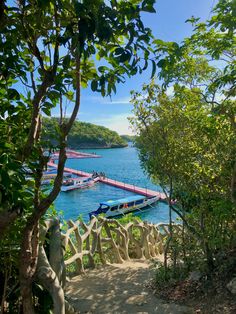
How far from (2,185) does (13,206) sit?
0.22m

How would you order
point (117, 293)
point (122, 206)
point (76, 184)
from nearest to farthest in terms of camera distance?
point (117, 293), point (122, 206), point (76, 184)

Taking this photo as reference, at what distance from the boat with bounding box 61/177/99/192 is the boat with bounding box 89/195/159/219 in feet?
38.0

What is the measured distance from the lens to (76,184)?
128 ft

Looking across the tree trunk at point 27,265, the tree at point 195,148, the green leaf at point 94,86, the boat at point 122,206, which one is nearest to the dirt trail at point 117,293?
the tree at point 195,148

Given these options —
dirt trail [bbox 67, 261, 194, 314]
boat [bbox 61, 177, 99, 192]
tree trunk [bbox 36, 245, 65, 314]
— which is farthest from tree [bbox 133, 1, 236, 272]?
boat [bbox 61, 177, 99, 192]

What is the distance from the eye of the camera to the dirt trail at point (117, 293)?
479cm

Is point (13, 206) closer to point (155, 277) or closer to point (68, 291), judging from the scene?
point (68, 291)

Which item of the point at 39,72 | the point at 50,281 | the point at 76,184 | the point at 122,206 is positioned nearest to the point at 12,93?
the point at 39,72

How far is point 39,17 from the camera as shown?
1.89m

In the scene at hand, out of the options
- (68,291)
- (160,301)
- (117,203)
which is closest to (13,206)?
(160,301)

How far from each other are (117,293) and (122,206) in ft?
67.9

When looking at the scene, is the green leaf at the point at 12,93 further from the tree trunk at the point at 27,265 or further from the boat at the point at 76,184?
the boat at the point at 76,184

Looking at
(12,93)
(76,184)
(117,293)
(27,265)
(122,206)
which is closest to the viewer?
(27,265)

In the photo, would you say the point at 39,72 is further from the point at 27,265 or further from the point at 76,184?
the point at 76,184
